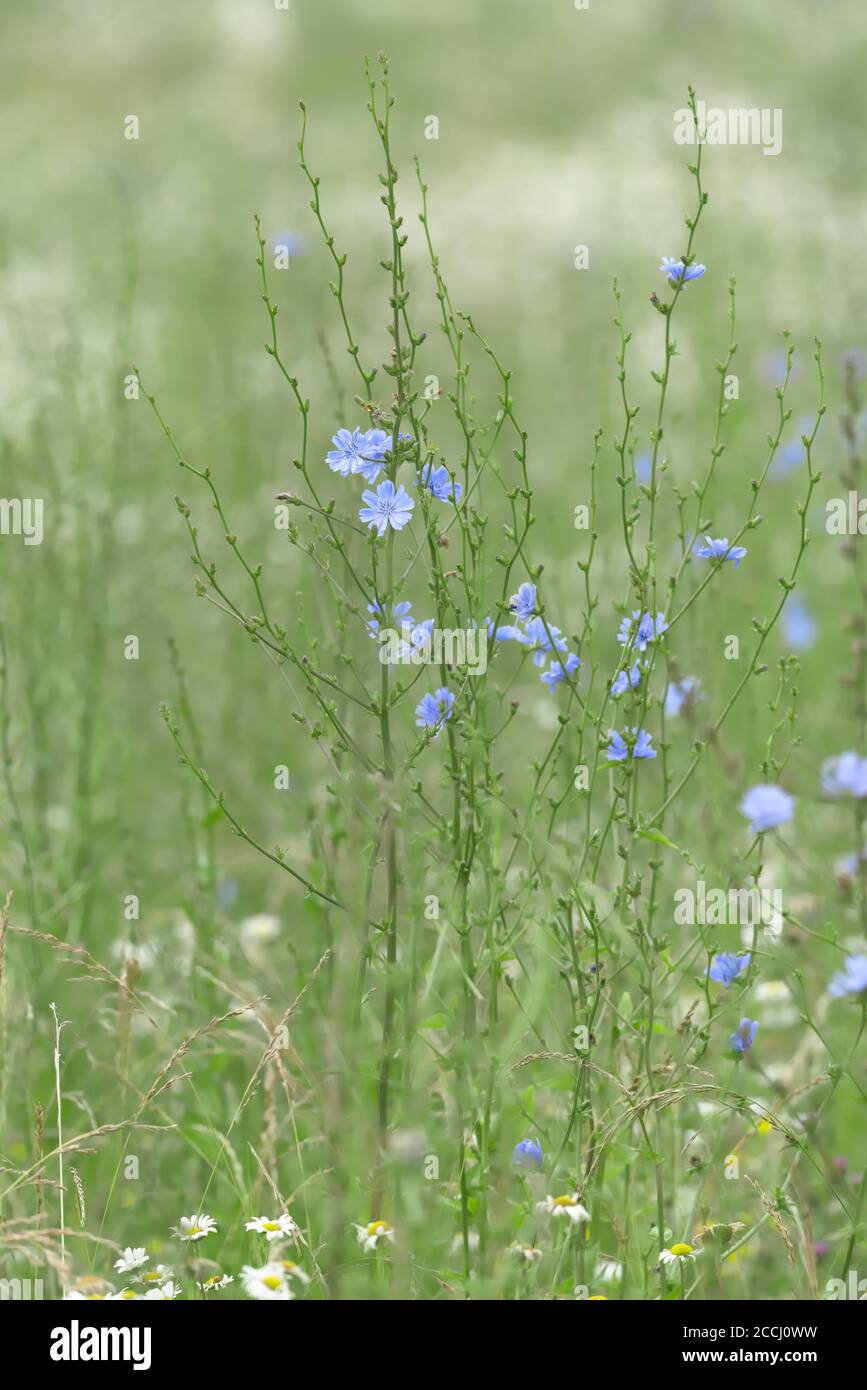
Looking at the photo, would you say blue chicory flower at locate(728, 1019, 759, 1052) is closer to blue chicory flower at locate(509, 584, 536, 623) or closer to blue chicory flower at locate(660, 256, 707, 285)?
blue chicory flower at locate(509, 584, 536, 623)

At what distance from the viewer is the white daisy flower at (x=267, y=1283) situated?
6.70ft

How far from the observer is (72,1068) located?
10.9 feet

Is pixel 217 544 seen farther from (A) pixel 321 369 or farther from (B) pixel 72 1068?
(B) pixel 72 1068

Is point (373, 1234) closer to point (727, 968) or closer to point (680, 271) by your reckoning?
point (727, 968)

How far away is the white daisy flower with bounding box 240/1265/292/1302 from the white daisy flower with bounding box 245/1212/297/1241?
12 centimetres

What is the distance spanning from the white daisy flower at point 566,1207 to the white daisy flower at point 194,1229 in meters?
0.54

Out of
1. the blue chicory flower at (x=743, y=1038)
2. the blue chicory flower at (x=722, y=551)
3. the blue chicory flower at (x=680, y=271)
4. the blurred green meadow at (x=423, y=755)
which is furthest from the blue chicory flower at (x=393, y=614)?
the blue chicory flower at (x=743, y=1038)

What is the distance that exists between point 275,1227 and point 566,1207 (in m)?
0.47

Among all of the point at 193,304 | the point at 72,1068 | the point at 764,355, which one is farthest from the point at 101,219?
the point at 72,1068

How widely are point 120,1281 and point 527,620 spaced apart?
1.37 m

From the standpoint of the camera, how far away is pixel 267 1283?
6.77 feet

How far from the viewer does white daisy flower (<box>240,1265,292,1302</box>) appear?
2.04 m

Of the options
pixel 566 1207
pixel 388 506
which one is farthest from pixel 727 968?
pixel 388 506

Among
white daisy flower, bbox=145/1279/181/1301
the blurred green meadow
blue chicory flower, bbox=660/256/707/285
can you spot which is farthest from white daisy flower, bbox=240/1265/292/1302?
blue chicory flower, bbox=660/256/707/285
